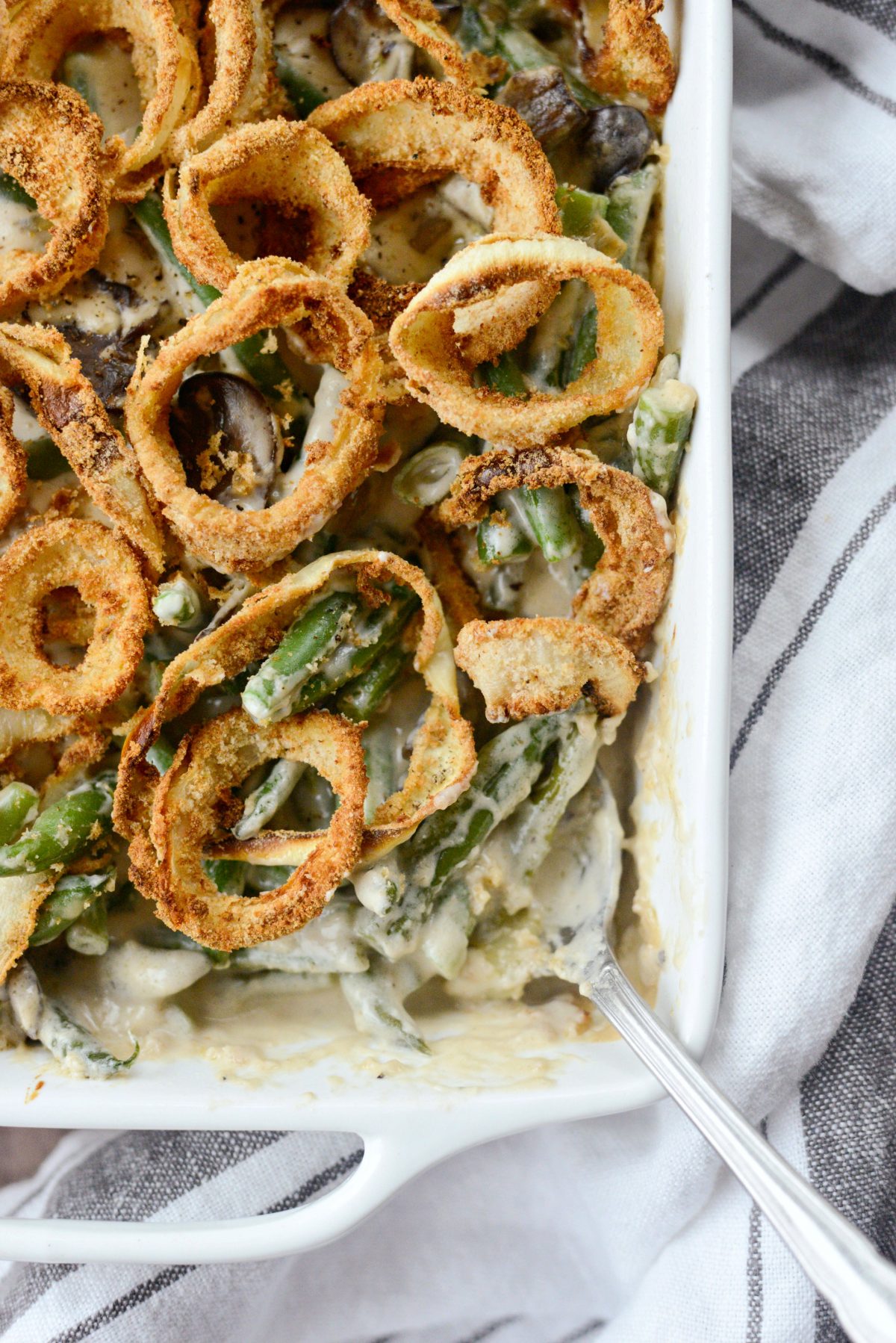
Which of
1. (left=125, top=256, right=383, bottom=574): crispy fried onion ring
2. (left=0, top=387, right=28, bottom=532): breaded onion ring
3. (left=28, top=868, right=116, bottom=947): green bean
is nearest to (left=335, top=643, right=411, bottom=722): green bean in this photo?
(left=125, top=256, right=383, bottom=574): crispy fried onion ring

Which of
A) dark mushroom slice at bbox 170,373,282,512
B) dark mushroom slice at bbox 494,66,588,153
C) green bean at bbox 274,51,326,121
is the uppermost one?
green bean at bbox 274,51,326,121

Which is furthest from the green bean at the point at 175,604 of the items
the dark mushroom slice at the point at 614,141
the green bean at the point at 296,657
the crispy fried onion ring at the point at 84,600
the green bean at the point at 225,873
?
the dark mushroom slice at the point at 614,141

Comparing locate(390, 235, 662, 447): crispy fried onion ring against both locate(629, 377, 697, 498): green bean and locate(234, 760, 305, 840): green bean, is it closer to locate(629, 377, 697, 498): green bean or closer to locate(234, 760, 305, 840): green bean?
locate(629, 377, 697, 498): green bean

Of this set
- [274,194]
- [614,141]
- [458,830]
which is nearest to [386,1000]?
[458,830]

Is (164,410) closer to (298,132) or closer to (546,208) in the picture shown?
(298,132)

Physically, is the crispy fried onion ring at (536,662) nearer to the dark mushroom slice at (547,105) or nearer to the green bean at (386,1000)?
the green bean at (386,1000)

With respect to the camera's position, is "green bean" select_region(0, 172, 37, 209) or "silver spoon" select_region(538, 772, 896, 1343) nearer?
"silver spoon" select_region(538, 772, 896, 1343)

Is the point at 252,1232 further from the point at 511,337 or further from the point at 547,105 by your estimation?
the point at 547,105
